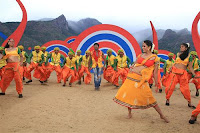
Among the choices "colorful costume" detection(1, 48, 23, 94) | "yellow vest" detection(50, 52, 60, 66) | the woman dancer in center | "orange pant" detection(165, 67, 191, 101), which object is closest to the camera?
the woman dancer in center

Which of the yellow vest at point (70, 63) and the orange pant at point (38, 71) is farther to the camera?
the yellow vest at point (70, 63)

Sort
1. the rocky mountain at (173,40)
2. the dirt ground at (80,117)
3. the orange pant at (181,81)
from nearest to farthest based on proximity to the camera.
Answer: the dirt ground at (80,117)
the orange pant at (181,81)
the rocky mountain at (173,40)

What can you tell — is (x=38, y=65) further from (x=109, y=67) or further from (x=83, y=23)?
(x=83, y=23)

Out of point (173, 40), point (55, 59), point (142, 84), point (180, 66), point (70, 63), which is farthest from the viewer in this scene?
point (173, 40)

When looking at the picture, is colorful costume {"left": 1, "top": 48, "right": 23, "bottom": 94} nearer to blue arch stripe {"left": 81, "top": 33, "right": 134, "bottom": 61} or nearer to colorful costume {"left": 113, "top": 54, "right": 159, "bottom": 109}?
colorful costume {"left": 113, "top": 54, "right": 159, "bottom": 109}

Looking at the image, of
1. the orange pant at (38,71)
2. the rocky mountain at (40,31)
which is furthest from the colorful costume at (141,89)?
the rocky mountain at (40,31)

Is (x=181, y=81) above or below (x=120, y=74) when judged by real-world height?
above

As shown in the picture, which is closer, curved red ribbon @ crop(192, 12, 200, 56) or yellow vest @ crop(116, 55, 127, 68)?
curved red ribbon @ crop(192, 12, 200, 56)

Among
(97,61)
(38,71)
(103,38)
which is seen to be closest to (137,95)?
(97,61)

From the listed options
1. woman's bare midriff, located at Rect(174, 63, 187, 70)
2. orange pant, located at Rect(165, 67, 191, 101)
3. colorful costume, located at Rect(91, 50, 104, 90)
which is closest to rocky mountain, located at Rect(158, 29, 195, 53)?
colorful costume, located at Rect(91, 50, 104, 90)

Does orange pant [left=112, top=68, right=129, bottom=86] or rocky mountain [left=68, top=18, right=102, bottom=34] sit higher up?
rocky mountain [left=68, top=18, right=102, bottom=34]

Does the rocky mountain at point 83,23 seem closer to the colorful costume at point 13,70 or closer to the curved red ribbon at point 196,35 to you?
the colorful costume at point 13,70

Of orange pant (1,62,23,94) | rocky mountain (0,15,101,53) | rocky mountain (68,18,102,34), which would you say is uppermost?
rocky mountain (68,18,102,34)

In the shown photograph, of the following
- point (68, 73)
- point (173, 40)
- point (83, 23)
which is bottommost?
point (68, 73)
